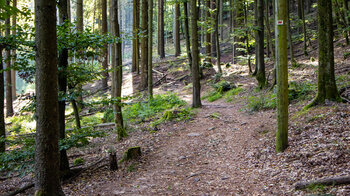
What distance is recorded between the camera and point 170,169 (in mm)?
7172

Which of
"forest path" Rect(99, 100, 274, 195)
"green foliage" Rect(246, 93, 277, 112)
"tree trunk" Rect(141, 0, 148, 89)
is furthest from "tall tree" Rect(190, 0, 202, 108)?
"tree trunk" Rect(141, 0, 148, 89)

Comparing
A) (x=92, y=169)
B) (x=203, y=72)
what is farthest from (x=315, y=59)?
(x=92, y=169)

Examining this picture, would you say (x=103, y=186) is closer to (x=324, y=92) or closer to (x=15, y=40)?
(x=15, y=40)

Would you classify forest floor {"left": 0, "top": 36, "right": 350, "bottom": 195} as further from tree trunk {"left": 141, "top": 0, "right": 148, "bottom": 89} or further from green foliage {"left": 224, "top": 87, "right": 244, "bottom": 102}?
tree trunk {"left": 141, "top": 0, "right": 148, "bottom": 89}

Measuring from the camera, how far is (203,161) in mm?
7355

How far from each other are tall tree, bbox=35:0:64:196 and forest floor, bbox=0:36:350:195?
6.30ft

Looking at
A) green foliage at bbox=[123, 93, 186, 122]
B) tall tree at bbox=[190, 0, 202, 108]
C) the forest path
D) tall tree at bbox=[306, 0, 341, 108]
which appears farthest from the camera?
green foliage at bbox=[123, 93, 186, 122]

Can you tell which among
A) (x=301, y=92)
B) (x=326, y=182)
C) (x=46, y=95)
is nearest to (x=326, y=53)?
(x=301, y=92)

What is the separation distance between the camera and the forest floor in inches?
203

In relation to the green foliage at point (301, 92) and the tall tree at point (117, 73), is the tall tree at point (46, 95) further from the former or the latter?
the green foliage at point (301, 92)

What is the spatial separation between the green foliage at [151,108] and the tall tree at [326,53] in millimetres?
8050

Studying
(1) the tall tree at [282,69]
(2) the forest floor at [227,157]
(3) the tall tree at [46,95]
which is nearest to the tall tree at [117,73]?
(2) the forest floor at [227,157]

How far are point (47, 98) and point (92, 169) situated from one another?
13.3 feet

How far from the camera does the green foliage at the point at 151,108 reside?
45.5 ft
